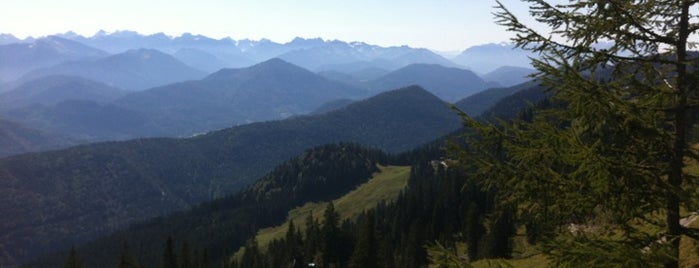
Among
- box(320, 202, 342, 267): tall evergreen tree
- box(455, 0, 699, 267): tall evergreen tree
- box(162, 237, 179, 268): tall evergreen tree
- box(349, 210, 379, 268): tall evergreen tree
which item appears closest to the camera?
box(455, 0, 699, 267): tall evergreen tree

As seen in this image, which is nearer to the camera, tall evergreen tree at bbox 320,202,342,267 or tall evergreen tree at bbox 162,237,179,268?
tall evergreen tree at bbox 162,237,179,268

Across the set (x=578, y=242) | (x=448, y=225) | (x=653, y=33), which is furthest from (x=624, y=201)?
(x=448, y=225)

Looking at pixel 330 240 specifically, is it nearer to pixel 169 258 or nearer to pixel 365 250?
pixel 365 250

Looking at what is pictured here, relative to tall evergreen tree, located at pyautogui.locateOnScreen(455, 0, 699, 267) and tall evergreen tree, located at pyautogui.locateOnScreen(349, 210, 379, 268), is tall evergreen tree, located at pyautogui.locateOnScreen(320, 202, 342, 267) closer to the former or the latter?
tall evergreen tree, located at pyautogui.locateOnScreen(349, 210, 379, 268)

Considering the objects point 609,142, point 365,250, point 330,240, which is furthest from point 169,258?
point 609,142

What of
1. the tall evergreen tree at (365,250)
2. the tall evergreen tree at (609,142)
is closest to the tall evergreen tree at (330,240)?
the tall evergreen tree at (365,250)

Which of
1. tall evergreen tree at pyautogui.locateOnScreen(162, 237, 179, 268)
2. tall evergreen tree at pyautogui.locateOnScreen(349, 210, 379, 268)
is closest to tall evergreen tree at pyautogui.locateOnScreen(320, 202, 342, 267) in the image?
tall evergreen tree at pyautogui.locateOnScreen(349, 210, 379, 268)

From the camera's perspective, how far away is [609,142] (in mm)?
11648

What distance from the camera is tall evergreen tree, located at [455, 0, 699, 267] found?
10492 mm

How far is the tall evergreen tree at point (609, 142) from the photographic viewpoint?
10492 mm

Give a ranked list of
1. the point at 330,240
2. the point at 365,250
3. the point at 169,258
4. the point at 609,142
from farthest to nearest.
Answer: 1. the point at 330,240
2. the point at 169,258
3. the point at 365,250
4. the point at 609,142

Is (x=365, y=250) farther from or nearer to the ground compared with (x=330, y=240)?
farther from the ground

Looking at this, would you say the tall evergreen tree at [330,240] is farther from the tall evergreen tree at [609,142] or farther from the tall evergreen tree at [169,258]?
the tall evergreen tree at [609,142]

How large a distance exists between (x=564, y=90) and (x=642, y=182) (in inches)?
101
